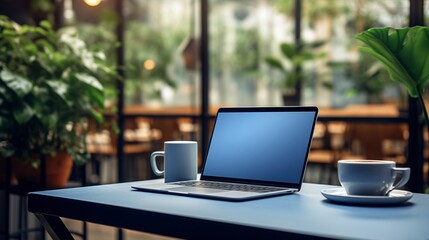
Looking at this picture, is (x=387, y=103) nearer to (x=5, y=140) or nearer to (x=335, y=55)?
(x=335, y=55)

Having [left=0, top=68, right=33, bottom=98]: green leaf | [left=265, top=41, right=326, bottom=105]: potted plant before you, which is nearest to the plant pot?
[left=0, top=68, right=33, bottom=98]: green leaf

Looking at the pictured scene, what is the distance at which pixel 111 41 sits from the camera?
491cm

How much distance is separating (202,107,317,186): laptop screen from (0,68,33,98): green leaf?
152 cm

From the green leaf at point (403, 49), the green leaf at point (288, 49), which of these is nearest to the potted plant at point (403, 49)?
the green leaf at point (403, 49)

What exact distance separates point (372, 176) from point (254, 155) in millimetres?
371

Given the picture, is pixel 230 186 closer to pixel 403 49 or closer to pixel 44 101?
pixel 403 49

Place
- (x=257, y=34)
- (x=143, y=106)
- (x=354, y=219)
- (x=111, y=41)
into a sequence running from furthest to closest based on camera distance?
1. (x=257, y=34)
2. (x=143, y=106)
3. (x=111, y=41)
4. (x=354, y=219)

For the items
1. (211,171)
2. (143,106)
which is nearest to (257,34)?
(143,106)

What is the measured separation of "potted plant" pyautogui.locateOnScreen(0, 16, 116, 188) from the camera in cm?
309

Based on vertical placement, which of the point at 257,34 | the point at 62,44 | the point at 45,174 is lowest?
the point at 45,174

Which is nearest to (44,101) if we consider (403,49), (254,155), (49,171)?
(49,171)

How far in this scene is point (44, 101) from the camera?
10.5 ft

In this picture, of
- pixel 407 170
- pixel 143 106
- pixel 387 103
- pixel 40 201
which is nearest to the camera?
pixel 407 170

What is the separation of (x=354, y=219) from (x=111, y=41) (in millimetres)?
3945
